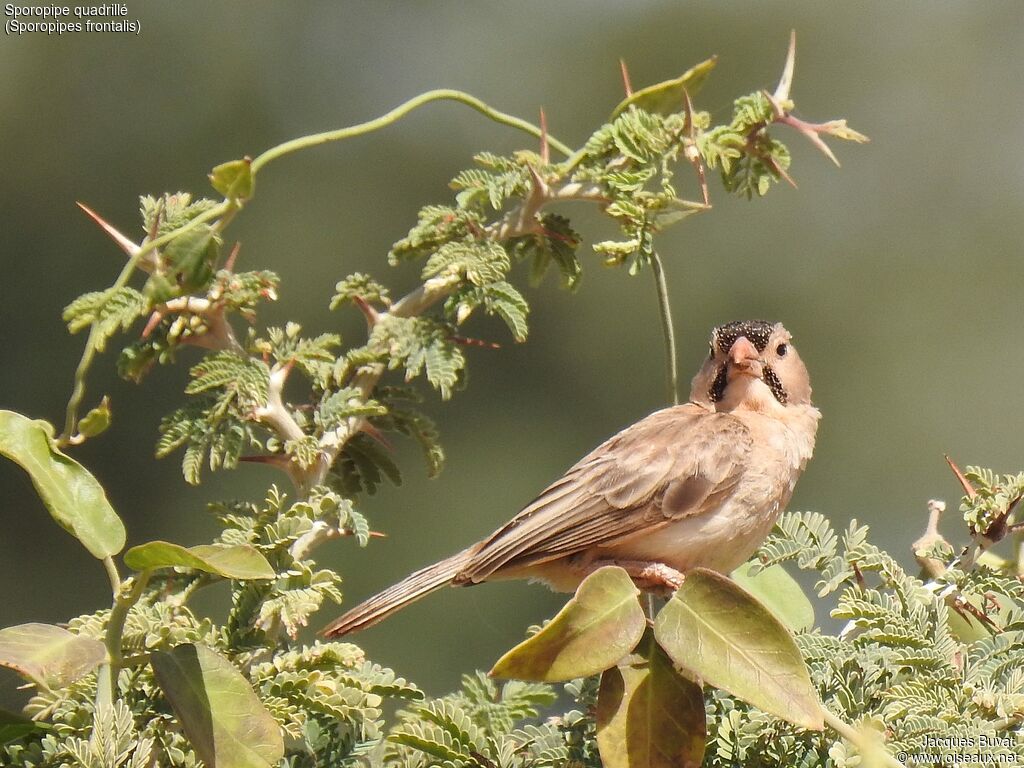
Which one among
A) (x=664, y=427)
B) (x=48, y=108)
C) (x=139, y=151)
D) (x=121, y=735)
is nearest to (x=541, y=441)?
(x=139, y=151)

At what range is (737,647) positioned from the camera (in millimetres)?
1784

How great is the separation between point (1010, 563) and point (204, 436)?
5.16ft

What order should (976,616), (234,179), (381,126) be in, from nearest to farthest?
1. (234,179)
2. (976,616)
3. (381,126)

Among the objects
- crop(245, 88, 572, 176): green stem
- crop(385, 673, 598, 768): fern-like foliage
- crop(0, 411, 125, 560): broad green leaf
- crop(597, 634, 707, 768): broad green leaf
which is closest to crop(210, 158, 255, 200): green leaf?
crop(245, 88, 572, 176): green stem

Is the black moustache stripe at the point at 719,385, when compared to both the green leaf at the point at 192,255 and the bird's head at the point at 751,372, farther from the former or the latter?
the green leaf at the point at 192,255

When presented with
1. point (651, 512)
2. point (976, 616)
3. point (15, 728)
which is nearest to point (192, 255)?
point (15, 728)

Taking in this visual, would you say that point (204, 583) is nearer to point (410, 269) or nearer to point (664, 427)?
point (664, 427)

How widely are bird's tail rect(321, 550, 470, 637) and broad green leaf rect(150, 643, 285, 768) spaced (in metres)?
1.02

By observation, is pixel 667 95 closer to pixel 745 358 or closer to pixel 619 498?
pixel 619 498

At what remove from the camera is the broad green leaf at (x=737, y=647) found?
5.68 ft

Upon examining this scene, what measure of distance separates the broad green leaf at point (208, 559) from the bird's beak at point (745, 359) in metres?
2.38

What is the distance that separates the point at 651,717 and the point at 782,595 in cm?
85

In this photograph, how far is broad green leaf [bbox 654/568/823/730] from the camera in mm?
1731

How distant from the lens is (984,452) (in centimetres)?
853
